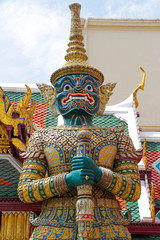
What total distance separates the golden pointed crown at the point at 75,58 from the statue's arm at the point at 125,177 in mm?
970

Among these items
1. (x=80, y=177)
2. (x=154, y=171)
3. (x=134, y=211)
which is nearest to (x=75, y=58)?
(x=80, y=177)

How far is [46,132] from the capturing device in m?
4.61

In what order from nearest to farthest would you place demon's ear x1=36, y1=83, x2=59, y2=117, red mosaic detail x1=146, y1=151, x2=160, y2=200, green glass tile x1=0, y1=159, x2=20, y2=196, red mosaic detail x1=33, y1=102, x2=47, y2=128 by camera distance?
demon's ear x1=36, y1=83, x2=59, y2=117
green glass tile x1=0, y1=159, x2=20, y2=196
red mosaic detail x1=146, y1=151, x2=160, y2=200
red mosaic detail x1=33, y1=102, x2=47, y2=128

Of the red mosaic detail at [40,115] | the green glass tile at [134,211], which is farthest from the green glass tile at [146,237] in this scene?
the red mosaic detail at [40,115]

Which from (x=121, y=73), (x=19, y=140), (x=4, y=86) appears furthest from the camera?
(x=121, y=73)

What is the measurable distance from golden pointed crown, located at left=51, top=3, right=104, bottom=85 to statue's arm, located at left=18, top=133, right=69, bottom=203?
950 millimetres

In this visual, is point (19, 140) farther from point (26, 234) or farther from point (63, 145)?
point (26, 234)

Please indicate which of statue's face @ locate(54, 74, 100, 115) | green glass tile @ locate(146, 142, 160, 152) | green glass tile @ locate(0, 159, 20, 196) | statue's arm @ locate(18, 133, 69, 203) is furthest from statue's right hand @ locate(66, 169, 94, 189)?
green glass tile @ locate(146, 142, 160, 152)

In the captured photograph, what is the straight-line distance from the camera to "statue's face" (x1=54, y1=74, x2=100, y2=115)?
4.65 meters

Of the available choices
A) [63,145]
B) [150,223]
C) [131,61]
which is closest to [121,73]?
[131,61]

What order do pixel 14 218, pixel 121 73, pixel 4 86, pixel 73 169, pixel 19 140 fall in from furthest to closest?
pixel 121 73, pixel 4 86, pixel 14 218, pixel 19 140, pixel 73 169

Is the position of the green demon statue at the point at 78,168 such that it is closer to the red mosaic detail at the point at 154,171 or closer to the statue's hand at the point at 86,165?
the statue's hand at the point at 86,165

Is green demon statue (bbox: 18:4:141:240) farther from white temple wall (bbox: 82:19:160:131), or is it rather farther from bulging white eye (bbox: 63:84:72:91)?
white temple wall (bbox: 82:19:160:131)

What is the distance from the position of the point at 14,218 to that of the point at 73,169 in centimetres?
180
